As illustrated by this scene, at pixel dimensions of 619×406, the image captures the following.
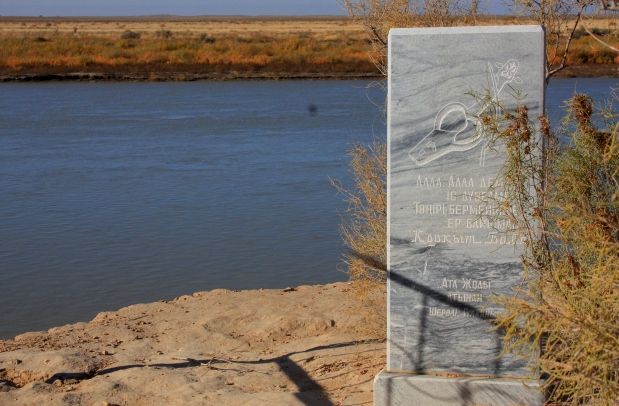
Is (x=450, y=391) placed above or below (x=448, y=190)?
below

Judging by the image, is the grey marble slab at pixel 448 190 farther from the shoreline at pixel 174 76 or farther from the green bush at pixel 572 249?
the shoreline at pixel 174 76

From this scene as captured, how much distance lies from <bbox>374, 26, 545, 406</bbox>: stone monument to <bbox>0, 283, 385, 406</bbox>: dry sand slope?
630 millimetres

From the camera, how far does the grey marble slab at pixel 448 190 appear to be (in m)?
4.87

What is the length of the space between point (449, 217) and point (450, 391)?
1.11 meters

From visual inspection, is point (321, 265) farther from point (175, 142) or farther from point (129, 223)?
point (175, 142)

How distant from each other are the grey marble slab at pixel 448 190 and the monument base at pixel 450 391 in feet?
0.43

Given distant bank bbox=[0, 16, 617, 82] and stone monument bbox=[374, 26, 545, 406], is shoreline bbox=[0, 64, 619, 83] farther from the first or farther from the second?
stone monument bbox=[374, 26, 545, 406]

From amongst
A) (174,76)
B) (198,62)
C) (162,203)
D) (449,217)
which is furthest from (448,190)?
(198,62)

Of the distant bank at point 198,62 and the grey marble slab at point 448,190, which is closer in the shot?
the grey marble slab at point 448,190

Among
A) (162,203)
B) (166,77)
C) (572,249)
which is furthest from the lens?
(166,77)

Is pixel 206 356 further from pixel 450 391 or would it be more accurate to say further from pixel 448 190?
pixel 448 190

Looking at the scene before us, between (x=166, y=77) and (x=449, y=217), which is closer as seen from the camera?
(x=449, y=217)

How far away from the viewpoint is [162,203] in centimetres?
1433

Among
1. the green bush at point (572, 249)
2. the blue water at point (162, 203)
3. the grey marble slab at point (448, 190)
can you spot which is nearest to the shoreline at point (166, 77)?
the blue water at point (162, 203)
